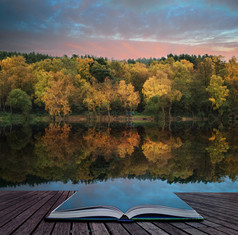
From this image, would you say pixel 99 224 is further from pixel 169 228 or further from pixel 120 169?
pixel 120 169

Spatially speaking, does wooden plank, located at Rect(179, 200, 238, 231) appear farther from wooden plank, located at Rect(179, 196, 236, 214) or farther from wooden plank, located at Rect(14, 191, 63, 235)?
wooden plank, located at Rect(14, 191, 63, 235)

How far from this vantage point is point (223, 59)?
199ft

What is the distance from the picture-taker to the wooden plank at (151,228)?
3566 millimetres

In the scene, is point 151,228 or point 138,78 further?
point 138,78

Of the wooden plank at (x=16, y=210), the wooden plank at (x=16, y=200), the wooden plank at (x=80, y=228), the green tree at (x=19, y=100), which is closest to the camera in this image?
the wooden plank at (x=80, y=228)

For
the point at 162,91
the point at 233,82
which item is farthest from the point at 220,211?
the point at 233,82

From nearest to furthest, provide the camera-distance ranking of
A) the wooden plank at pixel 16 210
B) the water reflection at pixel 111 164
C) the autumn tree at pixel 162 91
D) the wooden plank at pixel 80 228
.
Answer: the wooden plank at pixel 80 228 → the wooden plank at pixel 16 210 → the water reflection at pixel 111 164 → the autumn tree at pixel 162 91

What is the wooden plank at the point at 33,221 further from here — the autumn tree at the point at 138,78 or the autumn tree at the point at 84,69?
the autumn tree at the point at 84,69

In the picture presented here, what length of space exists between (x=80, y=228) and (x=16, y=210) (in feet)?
5.98

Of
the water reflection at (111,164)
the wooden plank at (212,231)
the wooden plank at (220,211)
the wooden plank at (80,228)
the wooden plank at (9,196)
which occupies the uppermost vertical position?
the wooden plank at (80,228)

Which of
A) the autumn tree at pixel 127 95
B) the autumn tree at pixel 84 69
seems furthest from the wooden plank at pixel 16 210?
the autumn tree at pixel 84 69

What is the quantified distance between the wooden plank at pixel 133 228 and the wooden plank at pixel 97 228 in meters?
0.36

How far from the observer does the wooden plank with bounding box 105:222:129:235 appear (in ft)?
11.6

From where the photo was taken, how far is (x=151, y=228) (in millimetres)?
3709
